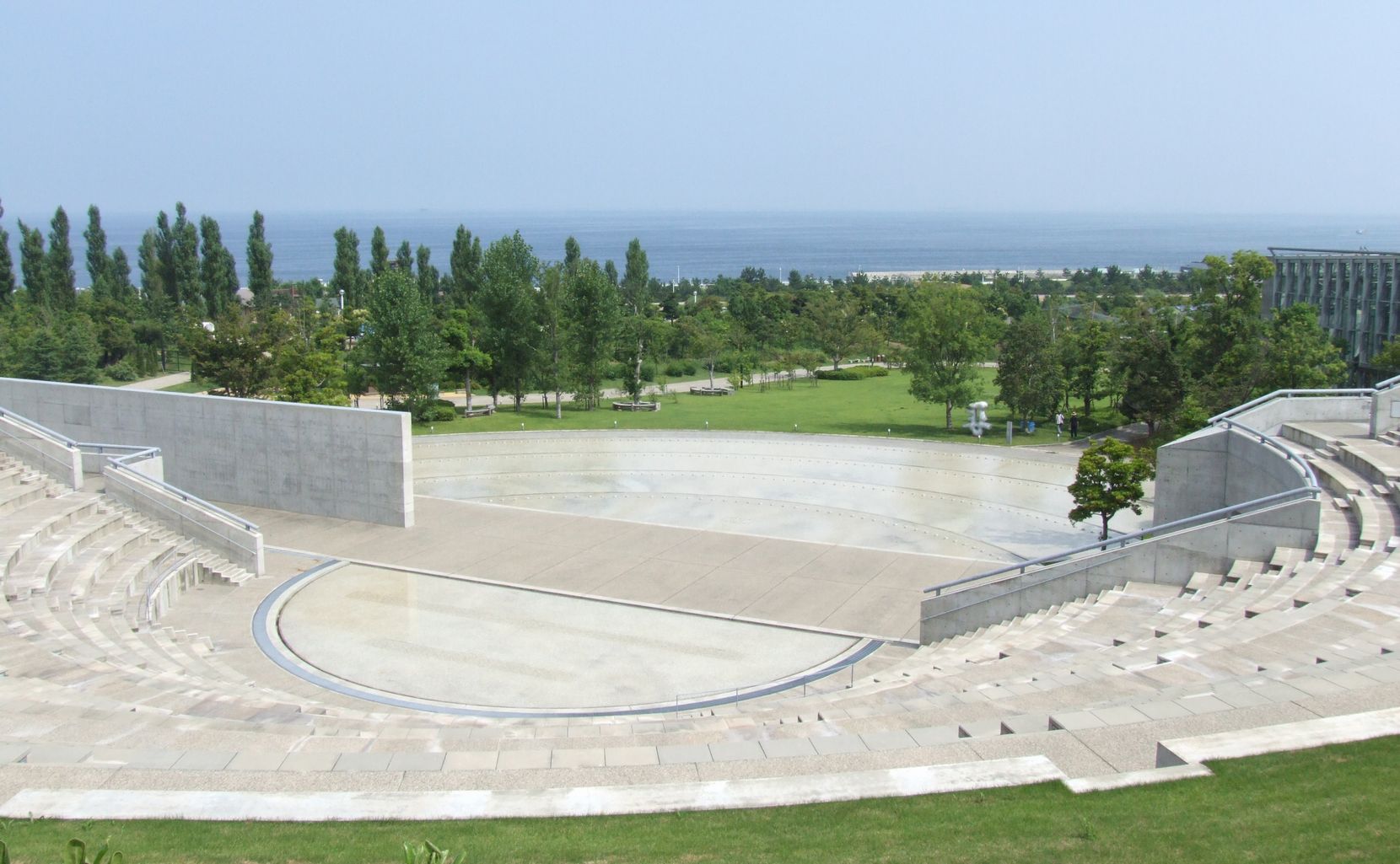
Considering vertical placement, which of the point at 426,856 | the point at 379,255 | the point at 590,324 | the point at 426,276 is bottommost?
the point at 426,856

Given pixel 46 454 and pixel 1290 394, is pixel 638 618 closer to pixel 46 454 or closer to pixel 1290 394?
pixel 46 454

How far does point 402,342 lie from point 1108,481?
25.8 metres

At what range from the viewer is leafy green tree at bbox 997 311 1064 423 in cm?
3781

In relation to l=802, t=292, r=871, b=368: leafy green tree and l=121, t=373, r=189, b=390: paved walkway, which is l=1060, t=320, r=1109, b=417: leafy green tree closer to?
l=802, t=292, r=871, b=368: leafy green tree

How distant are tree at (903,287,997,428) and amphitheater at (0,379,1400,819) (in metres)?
7.41

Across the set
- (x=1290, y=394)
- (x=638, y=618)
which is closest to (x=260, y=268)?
(x=638, y=618)

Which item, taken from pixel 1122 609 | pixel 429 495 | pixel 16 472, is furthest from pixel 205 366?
pixel 1122 609

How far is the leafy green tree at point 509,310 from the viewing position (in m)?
42.7

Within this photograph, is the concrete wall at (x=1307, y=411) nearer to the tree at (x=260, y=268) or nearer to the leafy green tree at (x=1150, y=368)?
the leafy green tree at (x=1150, y=368)

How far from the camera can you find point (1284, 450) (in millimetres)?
17797

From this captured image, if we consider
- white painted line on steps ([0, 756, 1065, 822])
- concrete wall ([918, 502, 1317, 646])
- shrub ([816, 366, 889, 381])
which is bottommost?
shrub ([816, 366, 889, 381])

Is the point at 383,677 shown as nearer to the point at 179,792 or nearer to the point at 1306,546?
the point at 179,792

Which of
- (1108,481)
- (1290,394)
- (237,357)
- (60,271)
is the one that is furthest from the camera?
(60,271)

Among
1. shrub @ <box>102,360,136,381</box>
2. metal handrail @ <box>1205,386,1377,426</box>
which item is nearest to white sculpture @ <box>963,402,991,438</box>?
metal handrail @ <box>1205,386,1377,426</box>
